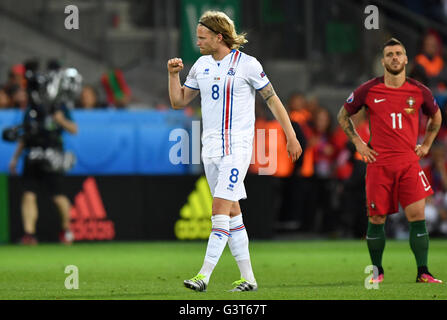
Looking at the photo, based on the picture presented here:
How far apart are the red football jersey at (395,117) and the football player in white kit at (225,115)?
5.07 feet

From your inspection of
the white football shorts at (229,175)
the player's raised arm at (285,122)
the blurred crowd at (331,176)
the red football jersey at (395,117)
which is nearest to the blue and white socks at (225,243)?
the white football shorts at (229,175)

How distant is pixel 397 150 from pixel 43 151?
25.6 feet

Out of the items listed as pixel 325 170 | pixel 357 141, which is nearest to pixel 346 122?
pixel 357 141

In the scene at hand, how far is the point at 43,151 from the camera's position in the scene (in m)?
17.0

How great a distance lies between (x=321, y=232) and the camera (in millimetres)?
19125

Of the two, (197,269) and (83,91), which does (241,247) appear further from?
(83,91)

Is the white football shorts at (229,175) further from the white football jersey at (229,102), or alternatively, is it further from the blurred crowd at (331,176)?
the blurred crowd at (331,176)

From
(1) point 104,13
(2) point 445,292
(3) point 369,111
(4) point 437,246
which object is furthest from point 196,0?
(2) point 445,292

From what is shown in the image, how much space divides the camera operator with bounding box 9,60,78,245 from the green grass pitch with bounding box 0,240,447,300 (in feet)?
1.80

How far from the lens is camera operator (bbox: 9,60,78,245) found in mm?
16922

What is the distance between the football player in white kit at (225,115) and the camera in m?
9.26

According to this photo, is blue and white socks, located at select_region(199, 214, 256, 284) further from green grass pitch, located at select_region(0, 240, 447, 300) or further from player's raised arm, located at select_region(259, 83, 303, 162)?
player's raised arm, located at select_region(259, 83, 303, 162)

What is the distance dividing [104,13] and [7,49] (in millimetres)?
2026

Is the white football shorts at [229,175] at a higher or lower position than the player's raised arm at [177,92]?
lower
